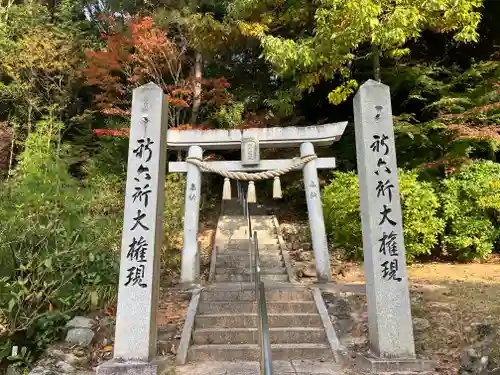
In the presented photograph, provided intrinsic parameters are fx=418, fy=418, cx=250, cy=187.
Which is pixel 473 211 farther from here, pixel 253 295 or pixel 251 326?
pixel 251 326

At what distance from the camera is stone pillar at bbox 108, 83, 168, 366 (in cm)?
504

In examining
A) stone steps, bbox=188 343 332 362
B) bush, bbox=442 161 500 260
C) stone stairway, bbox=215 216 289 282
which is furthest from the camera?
bush, bbox=442 161 500 260

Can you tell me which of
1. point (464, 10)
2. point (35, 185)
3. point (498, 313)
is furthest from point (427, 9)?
point (35, 185)

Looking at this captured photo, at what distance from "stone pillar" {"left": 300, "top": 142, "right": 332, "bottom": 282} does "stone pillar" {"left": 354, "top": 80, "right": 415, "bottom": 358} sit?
3032 mm

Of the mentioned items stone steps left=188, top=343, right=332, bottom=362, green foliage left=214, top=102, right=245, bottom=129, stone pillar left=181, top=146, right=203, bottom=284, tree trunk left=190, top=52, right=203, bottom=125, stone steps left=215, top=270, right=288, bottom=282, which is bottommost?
stone steps left=188, top=343, right=332, bottom=362

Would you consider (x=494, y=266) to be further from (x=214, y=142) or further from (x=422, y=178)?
(x=214, y=142)

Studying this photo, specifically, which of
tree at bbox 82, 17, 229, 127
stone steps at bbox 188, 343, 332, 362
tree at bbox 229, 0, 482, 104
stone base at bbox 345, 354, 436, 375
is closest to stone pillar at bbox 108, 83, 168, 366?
stone steps at bbox 188, 343, 332, 362

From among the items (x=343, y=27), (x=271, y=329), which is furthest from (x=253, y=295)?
(x=343, y=27)

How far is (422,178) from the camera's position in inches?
442

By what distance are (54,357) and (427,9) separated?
32.6 feet

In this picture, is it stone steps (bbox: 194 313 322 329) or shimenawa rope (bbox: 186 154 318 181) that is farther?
shimenawa rope (bbox: 186 154 318 181)

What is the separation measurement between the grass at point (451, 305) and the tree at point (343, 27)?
5.23 m

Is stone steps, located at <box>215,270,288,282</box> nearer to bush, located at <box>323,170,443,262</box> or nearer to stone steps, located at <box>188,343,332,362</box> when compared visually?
bush, located at <box>323,170,443,262</box>

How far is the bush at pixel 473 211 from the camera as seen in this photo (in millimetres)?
9523
